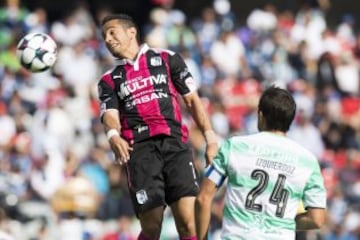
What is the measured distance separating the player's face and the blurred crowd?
16.4ft

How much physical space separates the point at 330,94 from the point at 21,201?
8.02 m

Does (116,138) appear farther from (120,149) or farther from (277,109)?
(277,109)

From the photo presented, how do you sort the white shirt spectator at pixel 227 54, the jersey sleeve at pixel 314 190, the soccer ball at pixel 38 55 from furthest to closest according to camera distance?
the white shirt spectator at pixel 227 54 < the soccer ball at pixel 38 55 < the jersey sleeve at pixel 314 190

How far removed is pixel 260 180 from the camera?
329 inches

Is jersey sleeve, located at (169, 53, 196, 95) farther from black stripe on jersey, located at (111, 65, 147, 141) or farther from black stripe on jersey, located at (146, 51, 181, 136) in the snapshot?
black stripe on jersey, located at (111, 65, 147, 141)

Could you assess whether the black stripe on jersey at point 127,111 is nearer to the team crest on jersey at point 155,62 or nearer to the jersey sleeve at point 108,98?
the jersey sleeve at point 108,98

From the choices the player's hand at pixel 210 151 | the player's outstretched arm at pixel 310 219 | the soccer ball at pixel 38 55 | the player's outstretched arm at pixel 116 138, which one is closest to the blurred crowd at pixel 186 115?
the soccer ball at pixel 38 55

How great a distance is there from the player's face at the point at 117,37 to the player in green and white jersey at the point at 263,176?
99.6 inches

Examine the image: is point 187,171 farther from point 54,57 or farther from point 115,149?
point 54,57

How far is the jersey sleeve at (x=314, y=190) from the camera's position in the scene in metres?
8.49

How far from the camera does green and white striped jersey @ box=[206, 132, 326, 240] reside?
8375mm

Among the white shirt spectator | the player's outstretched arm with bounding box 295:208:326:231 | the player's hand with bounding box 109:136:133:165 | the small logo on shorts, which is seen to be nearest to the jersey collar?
the player's hand with bounding box 109:136:133:165

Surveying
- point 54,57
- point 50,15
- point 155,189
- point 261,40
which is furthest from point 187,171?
point 50,15

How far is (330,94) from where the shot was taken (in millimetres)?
23969
